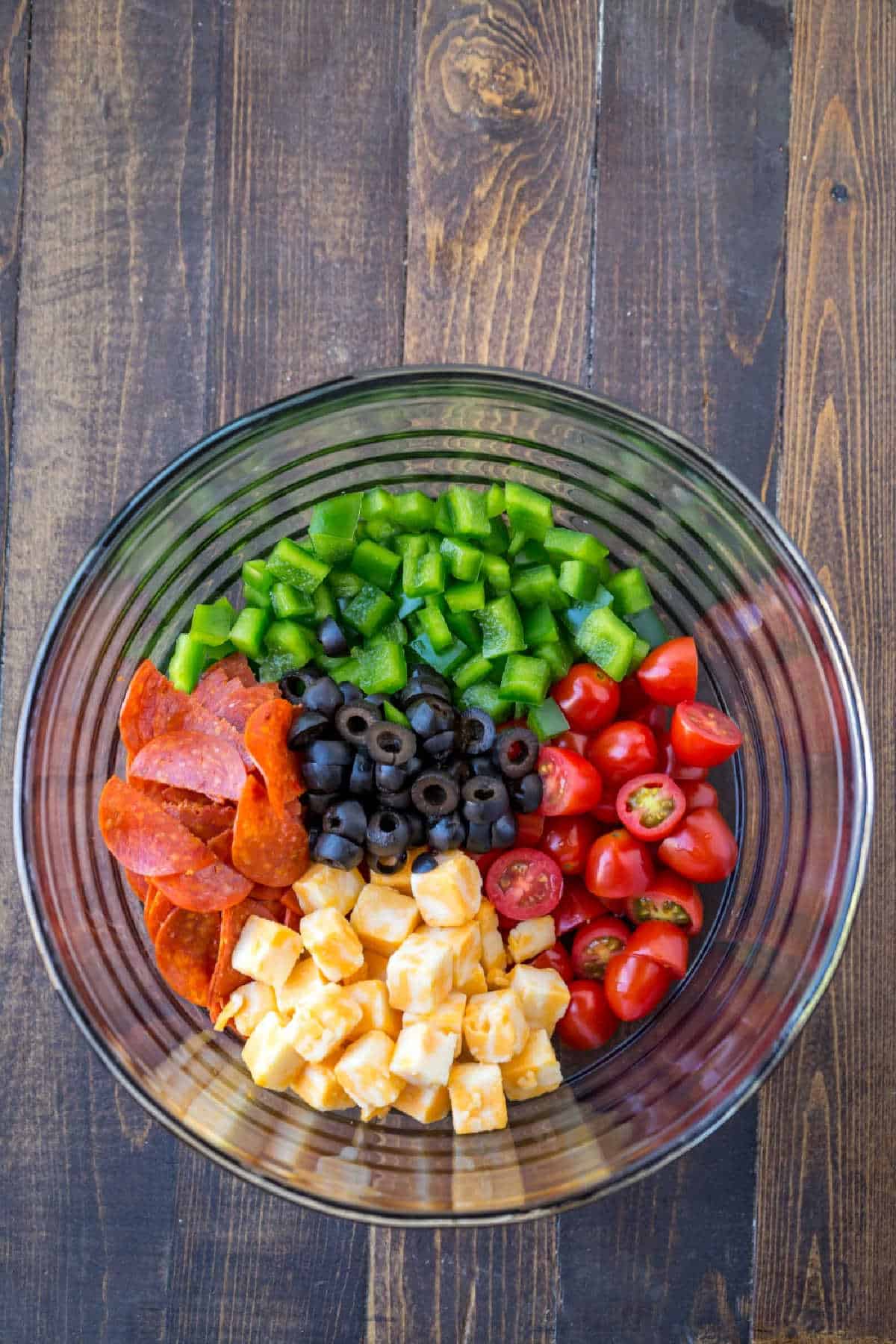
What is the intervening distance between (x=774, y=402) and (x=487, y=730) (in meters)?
0.84

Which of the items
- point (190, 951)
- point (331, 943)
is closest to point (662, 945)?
point (331, 943)

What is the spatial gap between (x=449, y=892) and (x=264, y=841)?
28 centimetres

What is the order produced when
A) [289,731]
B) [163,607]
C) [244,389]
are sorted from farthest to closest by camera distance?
[244,389] < [163,607] < [289,731]

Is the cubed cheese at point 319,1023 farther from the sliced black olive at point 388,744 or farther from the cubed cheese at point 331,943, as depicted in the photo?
the sliced black olive at point 388,744

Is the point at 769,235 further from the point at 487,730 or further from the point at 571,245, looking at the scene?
the point at 487,730

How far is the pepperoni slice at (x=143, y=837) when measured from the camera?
1663 millimetres

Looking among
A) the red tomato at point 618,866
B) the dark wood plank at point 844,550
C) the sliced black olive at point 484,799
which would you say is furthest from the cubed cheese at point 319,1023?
the dark wood plank at point 844,550

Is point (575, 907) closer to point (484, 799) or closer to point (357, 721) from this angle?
point (484, 799)

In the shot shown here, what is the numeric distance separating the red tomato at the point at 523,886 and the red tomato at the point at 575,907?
3.0 inches

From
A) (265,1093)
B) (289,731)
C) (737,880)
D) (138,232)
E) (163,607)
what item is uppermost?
(138,232)

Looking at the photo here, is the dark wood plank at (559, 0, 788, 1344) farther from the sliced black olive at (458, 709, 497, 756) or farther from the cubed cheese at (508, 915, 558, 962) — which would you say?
the sliced black olive at (458, 709, 497, 756)

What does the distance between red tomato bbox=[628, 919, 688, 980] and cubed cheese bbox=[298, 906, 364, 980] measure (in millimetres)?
439

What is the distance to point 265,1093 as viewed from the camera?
70.5 inches

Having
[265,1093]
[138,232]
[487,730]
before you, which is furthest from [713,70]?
[265,1093]
